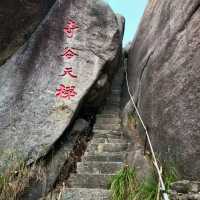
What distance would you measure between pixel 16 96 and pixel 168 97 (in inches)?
121

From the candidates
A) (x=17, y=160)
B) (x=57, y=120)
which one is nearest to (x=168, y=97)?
(x=57, y=120)

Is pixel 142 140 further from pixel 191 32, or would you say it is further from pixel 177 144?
pixel 191 32

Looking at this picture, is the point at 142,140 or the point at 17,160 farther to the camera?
the point at 142,140

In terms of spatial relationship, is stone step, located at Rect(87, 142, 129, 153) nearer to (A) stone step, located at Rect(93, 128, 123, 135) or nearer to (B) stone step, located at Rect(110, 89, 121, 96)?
(A) stone step, located at Rect(93, 128, 123, 135)

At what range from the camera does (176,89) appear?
13.4 feet

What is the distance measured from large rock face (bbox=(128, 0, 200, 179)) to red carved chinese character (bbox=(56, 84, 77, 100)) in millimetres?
1447

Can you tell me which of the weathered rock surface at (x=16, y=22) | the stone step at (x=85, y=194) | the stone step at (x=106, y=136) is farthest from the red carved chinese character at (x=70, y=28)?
the stone step at (x=85, y=194)

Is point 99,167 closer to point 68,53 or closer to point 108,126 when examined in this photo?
point 108,126

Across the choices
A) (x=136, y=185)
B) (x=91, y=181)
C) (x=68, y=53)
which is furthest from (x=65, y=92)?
(x=136, y=185)

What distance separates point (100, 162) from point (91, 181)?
536 millimetres

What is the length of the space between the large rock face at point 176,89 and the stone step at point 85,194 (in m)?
1.02

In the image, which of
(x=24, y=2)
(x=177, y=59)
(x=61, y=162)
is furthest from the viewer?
(x=24, y=2)

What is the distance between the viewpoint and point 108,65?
22.3 ft

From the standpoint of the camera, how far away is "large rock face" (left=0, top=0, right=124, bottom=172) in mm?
5402
